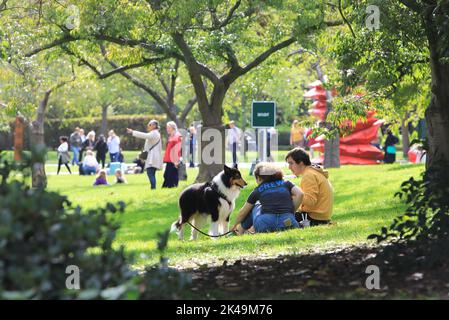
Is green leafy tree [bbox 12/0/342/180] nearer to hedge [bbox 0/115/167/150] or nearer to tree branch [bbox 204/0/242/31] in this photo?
tree branch [bbox 204/0/242/31]

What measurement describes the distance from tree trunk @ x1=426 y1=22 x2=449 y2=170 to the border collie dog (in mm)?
3854

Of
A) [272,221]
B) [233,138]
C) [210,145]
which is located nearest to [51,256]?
[272,221]

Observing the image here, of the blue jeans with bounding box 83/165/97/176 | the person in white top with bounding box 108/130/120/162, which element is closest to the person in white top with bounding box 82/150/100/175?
the blue jeans with bounding box 83/165/97/176

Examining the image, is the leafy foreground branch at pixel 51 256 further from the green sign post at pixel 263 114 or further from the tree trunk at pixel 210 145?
the green sign post at pixel 263 114

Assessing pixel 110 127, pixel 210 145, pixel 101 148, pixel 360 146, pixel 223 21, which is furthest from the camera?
pixel 110 127

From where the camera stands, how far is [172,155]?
2523 centimetres

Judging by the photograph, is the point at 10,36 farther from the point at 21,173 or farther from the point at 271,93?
the point at 271,93

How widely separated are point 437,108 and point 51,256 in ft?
21.6

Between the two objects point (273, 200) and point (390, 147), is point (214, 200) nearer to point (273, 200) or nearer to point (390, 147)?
point (273, 200)

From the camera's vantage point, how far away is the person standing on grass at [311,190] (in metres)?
14.2

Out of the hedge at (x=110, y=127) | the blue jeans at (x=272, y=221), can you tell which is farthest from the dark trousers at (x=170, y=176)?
the hedge at (x=110, y=127)

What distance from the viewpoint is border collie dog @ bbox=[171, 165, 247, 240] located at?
46.8 ft

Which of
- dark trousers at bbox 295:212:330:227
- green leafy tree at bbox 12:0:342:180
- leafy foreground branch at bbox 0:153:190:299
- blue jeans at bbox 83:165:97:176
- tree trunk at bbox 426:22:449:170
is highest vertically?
green leafy tree at bbox 12:0:342:180

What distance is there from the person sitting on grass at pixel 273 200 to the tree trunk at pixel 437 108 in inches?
115
